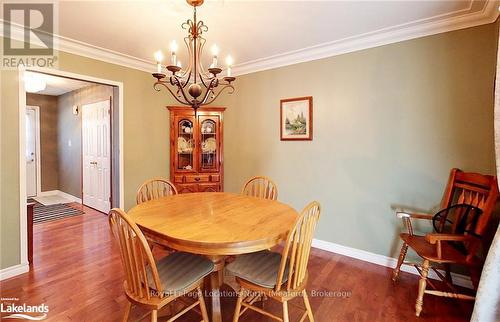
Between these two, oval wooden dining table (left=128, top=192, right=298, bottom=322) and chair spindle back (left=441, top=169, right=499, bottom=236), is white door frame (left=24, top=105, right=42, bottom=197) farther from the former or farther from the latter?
chair spindle back (left=441, top=169, right=499, bottom=236)

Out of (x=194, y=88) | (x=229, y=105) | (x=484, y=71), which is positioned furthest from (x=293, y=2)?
(x=229, y=105)

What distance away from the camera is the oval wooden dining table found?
136 cm

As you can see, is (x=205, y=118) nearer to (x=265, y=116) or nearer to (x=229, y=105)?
(x=229, y=105)

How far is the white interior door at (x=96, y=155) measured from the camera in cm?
422

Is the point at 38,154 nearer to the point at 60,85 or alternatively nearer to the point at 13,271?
the point at 60,85

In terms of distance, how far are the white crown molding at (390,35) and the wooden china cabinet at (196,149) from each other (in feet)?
3.38

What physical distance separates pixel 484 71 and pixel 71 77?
404 centimetres

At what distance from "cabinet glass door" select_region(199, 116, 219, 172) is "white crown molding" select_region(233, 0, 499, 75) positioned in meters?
1.00

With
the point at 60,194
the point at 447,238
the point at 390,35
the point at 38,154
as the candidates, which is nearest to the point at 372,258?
the point at 447,238

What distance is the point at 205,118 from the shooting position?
3676 millimetres

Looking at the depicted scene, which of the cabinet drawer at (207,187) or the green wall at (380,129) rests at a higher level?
the green wall at (380,129)

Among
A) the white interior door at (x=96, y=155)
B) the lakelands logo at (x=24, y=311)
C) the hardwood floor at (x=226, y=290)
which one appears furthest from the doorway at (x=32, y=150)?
the lakelands logo at (x=24, y=311)

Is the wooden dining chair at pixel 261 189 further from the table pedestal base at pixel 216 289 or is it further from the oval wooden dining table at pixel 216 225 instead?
the table pedestal base at pixel 216 289
